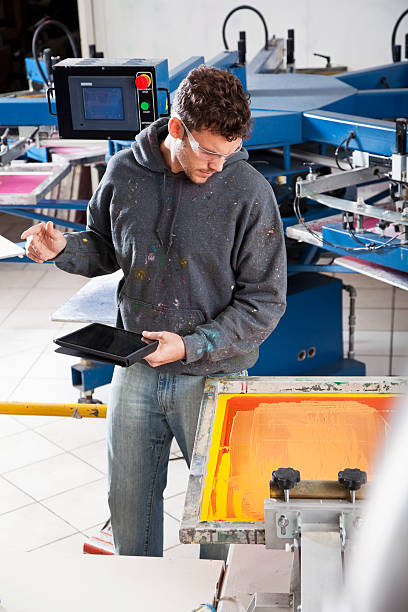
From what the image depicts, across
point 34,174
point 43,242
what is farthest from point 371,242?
point 34,174

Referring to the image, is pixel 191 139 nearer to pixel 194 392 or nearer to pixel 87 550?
pixel 194 392

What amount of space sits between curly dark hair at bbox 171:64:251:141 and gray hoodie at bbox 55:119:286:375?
17 centimetres

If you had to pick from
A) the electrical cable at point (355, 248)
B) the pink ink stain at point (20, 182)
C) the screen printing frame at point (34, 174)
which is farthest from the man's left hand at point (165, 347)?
the pink ink stain at point (20, 182)

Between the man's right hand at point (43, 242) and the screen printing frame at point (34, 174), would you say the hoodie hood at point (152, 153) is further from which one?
the screen printing frame at point (34, 174)

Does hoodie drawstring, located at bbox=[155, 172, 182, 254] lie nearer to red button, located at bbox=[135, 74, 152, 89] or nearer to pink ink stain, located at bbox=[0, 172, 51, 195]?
red button, located at bbox=[135, 74, 152, 89]

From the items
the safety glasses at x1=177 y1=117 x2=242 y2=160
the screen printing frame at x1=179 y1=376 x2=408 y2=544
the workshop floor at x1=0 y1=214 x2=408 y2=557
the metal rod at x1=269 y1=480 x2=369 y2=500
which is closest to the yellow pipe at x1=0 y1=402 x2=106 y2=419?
the workshop floor at x1=0 y1=214 x2=408 y2=557

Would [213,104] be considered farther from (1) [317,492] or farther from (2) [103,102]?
(2) [103,102]

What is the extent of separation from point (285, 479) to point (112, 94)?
159 centimetres

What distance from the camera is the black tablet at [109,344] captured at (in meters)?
1.72

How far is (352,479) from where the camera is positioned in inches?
49.4

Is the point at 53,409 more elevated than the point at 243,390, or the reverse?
the point at 243,390

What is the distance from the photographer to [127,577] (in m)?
1.69

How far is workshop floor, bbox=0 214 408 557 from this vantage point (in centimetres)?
315

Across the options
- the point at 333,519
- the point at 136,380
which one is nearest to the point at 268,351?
the point at 136,380
